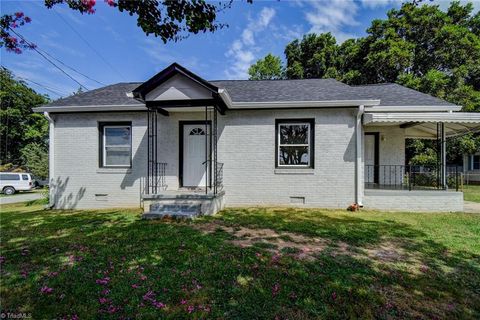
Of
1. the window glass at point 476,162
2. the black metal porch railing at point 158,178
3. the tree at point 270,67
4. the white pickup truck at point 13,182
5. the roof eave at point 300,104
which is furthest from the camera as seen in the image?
the tree at point 270,67

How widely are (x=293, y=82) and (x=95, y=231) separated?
29.3 feet

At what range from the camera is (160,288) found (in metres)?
3.00

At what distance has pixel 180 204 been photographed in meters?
7.17

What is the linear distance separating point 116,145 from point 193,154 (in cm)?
281

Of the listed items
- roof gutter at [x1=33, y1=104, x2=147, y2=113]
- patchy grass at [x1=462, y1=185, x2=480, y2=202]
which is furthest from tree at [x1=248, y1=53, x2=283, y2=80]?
roof gutter at [x1=33, y1=104, x2=147, y2=113]

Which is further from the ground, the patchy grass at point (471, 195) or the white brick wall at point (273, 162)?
the white brick wall at point (273, 162)

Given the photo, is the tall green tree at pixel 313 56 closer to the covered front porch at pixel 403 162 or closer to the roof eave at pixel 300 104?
Answer: the covered front porch at pixel 403 162

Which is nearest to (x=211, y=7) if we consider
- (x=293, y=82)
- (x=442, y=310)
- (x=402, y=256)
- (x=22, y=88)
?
(x=442, y=310)

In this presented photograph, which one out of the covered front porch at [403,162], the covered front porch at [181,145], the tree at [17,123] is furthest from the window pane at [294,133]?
the tree at [17,123]

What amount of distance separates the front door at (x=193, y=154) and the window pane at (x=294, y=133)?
278 centimetres

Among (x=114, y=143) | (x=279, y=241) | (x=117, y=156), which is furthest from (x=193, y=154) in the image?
(x=279, y=241)

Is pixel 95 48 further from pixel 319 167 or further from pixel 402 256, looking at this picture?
pixel 402 256

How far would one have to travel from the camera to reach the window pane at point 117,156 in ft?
29.1

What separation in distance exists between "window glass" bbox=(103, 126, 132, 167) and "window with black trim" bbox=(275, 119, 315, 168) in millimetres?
5343
